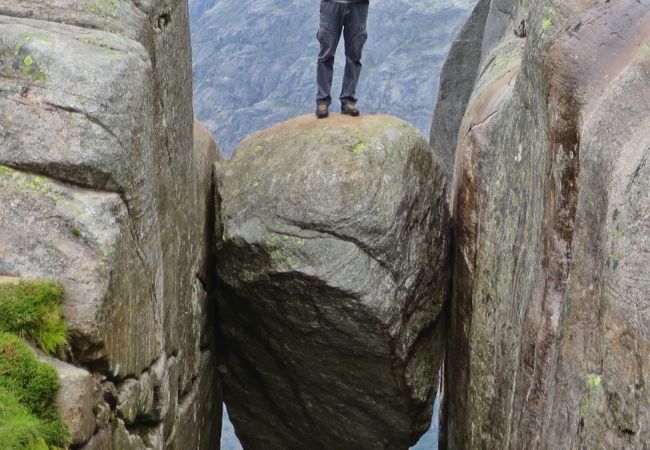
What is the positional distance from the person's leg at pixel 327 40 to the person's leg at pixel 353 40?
0.16m

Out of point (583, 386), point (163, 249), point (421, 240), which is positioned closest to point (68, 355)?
point (163, 249)

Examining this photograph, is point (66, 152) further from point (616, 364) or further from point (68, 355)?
point (616, 364)

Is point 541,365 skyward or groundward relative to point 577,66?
groundward

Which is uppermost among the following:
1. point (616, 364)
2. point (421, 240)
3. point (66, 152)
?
point (66, 152)

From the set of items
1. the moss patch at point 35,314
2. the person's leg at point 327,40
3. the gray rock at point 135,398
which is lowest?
the gray rock at point 135,398

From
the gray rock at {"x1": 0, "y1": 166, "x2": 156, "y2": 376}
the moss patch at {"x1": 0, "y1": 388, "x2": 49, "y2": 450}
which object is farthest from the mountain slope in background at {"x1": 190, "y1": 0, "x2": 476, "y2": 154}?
the moss patch at {"x1": 0, "y1": 388, "x2": 49, "y2": 450}

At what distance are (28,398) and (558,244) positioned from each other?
18.6 feet

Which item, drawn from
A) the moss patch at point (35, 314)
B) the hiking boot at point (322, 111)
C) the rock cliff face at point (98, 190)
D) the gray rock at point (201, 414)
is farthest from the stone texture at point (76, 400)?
the hiking boot at point (322, 111)

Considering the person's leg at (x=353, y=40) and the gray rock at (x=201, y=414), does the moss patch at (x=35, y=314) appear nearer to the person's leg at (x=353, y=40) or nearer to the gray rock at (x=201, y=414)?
the gray rock at (x=201, y=414)

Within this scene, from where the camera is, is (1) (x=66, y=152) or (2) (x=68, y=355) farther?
(1) (x=66, y=152)

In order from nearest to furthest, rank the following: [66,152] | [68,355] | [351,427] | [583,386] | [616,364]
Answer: [616,364] < [583,386] < [68,355] < [66,152] < [351,427]

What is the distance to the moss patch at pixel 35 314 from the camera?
9.14m

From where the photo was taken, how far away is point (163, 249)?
12930 millimetres

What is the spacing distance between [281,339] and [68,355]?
6342 mm
